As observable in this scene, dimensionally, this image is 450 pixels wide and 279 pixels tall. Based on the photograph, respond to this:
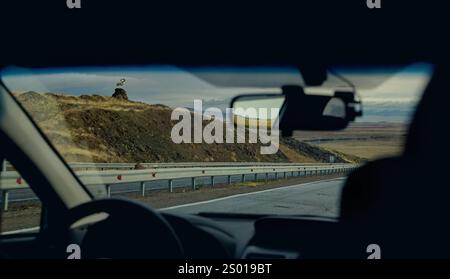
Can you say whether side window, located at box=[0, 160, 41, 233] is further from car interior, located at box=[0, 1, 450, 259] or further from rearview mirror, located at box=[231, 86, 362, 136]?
rearview mirror, located at box=[231, 86, 362, 136]

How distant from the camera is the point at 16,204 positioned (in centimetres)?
387

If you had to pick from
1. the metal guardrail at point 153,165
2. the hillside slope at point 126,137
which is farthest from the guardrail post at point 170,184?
the hillside slope at point 126,137

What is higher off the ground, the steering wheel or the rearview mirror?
the rearview mirror

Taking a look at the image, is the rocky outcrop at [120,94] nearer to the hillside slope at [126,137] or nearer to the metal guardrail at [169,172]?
the hillside slope at [126,137]

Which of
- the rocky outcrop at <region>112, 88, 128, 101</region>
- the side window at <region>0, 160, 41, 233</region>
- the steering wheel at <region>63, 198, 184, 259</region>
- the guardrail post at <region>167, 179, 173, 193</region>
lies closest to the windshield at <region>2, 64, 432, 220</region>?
the rocky outcrop at <region>112, 88, 128, 101</region>

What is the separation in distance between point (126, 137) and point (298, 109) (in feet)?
2.58

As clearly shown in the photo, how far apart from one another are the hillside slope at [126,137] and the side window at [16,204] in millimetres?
360

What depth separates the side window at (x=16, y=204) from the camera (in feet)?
10.6

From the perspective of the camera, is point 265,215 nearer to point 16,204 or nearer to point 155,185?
point 155,185

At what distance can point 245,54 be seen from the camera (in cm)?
265

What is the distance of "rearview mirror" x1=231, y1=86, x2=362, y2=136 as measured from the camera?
8.57 ft

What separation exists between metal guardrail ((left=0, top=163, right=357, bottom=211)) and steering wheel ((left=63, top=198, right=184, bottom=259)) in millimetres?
198
